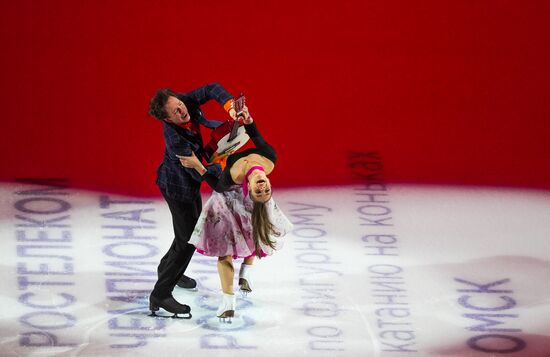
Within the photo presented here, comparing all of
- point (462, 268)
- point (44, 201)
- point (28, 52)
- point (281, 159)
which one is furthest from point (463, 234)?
point (28, 52)

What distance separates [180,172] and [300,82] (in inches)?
93.3

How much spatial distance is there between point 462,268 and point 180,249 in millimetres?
1650

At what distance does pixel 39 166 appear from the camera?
9.20 meters

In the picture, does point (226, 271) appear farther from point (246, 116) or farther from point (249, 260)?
point (246, 116)

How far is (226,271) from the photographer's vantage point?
25.4 feet

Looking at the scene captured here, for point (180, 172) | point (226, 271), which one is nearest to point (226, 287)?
point (226, 271)

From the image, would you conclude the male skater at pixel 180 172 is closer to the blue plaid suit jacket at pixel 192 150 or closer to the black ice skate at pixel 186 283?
the blue plaid suit jacket at pixel 192 150

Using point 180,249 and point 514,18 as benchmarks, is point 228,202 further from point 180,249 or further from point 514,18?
point 514,18

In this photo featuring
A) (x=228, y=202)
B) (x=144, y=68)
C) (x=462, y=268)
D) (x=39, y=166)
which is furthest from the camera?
(x=144, y=68)

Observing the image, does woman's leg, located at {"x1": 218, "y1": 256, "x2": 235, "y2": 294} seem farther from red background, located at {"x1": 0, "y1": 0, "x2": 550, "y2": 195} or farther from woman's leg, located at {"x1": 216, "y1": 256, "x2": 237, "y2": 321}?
red background, located at {"x1": 0, "y1": 0, "x2": 550, "y2": 195}

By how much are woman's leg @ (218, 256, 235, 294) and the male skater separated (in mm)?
197

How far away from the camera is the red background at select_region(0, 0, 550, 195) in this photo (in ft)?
30.8

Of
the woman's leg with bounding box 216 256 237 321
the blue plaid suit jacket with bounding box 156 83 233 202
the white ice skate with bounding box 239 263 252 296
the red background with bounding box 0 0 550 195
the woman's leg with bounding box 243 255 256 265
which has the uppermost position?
the red background with bounding box 0 0 550 195

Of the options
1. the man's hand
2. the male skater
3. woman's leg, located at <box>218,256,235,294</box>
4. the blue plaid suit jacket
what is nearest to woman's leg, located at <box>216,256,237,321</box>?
woman's leg, located at <box>218,256,235,294</box>
